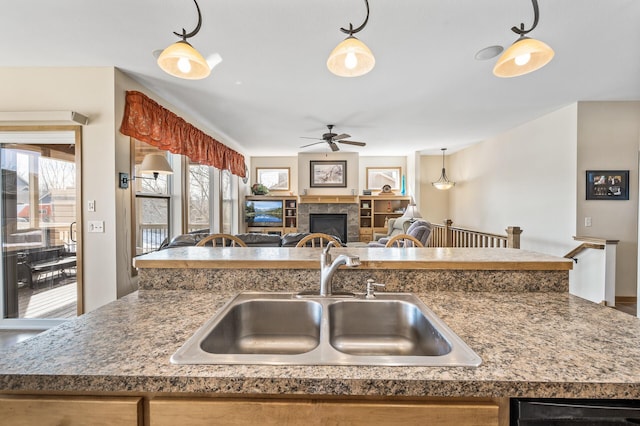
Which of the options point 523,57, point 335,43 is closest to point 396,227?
point 335,43

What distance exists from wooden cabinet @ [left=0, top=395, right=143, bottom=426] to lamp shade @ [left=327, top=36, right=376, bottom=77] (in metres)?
1.51

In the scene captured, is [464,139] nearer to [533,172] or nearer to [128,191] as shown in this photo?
[533,172]

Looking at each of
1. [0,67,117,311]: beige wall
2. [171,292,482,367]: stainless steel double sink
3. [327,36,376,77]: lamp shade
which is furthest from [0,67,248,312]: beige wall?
[327,36,376,77]: lamp shade

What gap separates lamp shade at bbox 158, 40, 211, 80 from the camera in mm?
1398

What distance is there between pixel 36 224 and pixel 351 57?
11.4 ft

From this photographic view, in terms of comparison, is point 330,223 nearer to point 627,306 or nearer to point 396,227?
point 396,227

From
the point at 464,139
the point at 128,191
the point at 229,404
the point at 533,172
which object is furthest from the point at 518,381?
the point at 464,139

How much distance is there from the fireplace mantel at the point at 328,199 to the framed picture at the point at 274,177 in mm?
930

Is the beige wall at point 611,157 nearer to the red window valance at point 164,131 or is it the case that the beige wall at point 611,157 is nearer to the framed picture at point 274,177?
the red window valance at point 164,131

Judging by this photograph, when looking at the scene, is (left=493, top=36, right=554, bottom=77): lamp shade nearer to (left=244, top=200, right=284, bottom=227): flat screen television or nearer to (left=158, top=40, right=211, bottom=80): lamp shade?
(left=158, top=40, right=211, bottom=80): lamp shade

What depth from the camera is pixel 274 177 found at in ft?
24.8

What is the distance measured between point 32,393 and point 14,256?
10.8ft

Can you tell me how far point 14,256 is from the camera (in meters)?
2.90

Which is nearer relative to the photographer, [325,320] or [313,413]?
[313,413]
